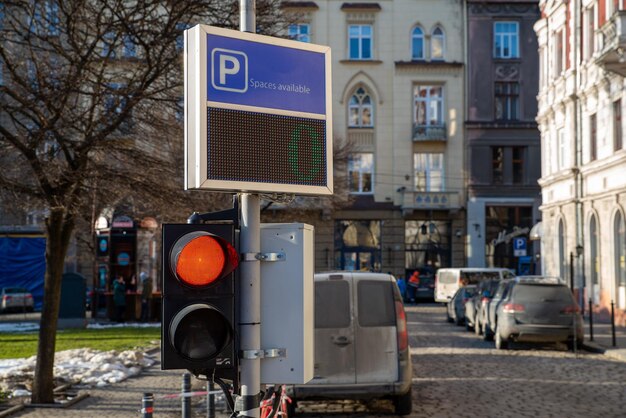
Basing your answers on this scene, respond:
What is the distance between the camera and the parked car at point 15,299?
43.1 m

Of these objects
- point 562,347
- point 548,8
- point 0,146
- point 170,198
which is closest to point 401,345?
point 170,198

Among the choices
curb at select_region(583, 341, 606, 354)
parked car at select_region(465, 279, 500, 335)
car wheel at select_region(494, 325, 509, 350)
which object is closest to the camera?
curb at select_region(583, 341, 606, 354)

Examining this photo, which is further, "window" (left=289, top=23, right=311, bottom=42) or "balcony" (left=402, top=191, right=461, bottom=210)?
"balcony" (left=402, top=191, right=461, bottom=210)

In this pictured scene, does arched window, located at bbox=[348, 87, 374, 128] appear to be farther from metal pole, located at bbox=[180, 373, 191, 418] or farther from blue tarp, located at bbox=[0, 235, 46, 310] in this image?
metal pole, located at bbox=[180, 373, 191, 418]

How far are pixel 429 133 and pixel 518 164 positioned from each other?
210 inches

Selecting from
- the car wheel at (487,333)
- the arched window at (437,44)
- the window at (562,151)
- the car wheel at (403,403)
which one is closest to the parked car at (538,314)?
the car wheel at (487,333)

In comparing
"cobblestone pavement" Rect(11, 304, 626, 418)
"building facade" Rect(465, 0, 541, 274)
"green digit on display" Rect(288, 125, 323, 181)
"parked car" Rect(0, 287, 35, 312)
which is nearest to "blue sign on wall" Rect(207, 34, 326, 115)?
"green digit on display" Rect(288, 125, 323, 181)

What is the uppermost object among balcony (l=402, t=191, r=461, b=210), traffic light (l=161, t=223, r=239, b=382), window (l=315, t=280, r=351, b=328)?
balcony (l=402, t=191, r=461, b=210)

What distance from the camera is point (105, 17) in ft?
44.1

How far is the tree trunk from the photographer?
1289 centimetres

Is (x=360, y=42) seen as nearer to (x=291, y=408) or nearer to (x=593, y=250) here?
(x=593, y=250)

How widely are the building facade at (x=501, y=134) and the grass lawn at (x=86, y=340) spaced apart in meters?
28.0

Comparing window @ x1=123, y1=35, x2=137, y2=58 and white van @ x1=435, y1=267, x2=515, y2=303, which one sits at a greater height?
window @ x1=123, y1=35, x2=137, y2=58

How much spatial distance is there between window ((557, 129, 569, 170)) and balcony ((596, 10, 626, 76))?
10.6 metres
